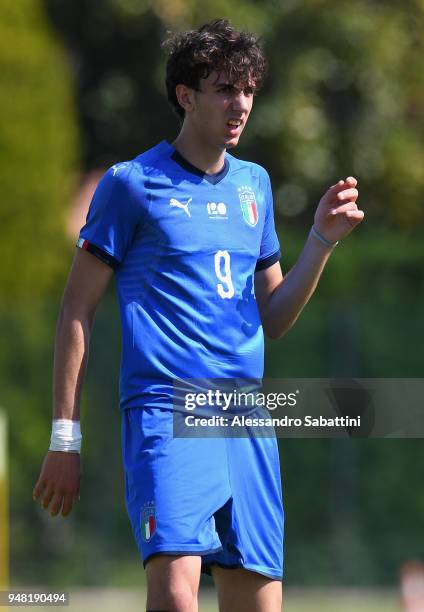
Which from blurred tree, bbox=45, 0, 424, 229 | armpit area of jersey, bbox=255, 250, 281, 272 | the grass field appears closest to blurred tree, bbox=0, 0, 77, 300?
blurred tree, bbox=45, 0, 424, 229

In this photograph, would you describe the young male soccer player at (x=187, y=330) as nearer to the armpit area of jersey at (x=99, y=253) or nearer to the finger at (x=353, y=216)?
the armpit area of jersey at (x=99, y=253)

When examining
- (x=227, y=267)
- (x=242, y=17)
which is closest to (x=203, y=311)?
(x=227, y=267)

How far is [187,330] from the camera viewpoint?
4.04m

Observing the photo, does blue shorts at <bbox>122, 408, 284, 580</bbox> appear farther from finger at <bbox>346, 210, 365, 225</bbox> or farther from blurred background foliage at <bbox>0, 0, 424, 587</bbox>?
blurred background foliage at <bbox>0, 0, 424, 587</bbox>

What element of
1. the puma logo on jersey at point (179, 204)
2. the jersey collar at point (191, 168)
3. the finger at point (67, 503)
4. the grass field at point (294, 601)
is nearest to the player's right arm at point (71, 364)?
the finger at point (67, 503)

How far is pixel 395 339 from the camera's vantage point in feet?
36.5

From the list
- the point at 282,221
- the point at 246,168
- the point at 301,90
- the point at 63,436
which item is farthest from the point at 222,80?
the point at 282,221

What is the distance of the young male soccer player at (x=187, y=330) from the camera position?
396 centimetres

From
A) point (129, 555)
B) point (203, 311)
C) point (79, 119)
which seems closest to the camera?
point (203, 311)

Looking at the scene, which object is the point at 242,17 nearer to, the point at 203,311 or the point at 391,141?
the point at 391,141

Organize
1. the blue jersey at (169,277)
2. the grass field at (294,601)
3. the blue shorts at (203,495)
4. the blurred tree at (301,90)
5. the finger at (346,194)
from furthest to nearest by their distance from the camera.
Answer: the blurred tree at (301,90)
the grass field at (294,601)
the finger at (346,194)
the blue jersey at (169,277)
the blue shorts at (203,495)

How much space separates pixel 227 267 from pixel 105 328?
23.0ft

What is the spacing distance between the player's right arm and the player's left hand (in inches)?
29.0

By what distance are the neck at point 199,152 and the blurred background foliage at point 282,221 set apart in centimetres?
682
